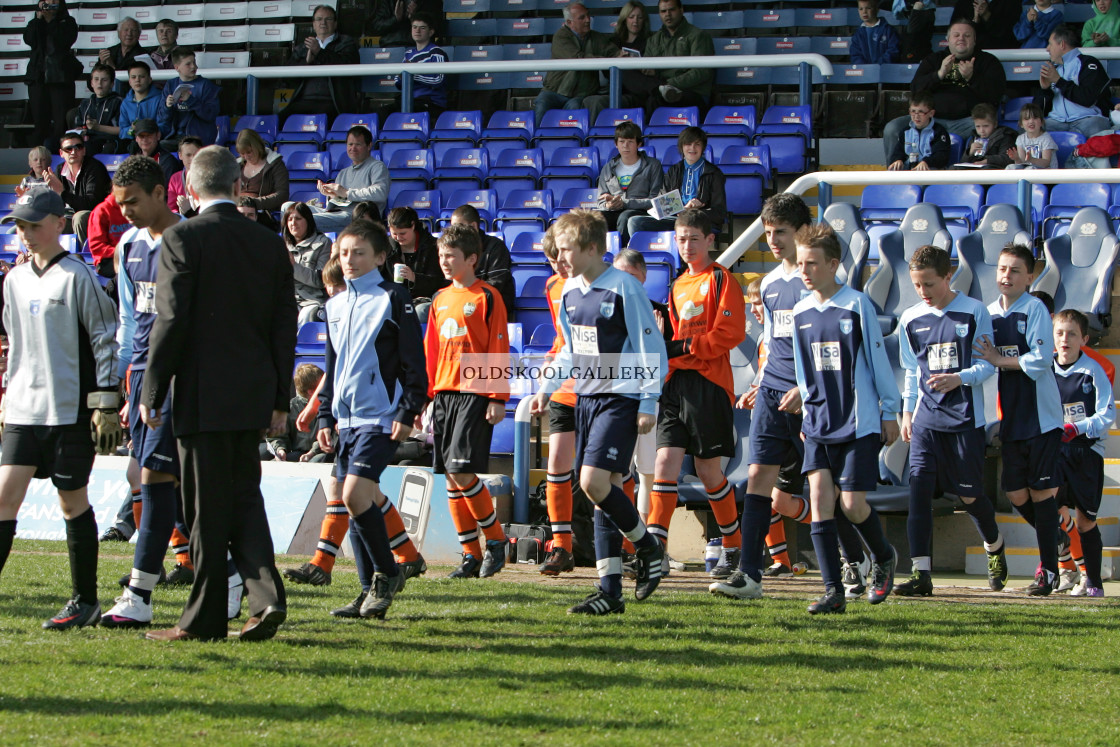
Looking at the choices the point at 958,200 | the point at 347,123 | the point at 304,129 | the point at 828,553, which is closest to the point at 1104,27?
the point at 958,200

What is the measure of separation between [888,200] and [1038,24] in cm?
390

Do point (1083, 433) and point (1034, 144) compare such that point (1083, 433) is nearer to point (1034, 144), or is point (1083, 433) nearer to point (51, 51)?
point (1034, 144)

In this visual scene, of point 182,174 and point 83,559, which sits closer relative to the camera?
point 83,559

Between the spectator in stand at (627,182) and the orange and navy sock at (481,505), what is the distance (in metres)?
4.62

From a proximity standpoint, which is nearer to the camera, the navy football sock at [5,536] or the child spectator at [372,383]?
the navy football sock at [5,536]

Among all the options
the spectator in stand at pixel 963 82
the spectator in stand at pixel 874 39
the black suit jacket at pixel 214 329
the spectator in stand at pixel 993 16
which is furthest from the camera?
the spectator in stand at pixel 874 39

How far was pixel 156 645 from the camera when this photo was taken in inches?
192

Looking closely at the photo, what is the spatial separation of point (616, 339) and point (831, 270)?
1151 millimetres

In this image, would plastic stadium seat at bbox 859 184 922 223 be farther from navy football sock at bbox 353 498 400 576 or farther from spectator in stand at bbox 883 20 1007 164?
navy football sock at bbox 353 498 400 576

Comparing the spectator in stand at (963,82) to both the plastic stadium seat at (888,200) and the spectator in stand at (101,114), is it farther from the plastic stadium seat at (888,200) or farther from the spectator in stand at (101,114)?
the spectator in stand at (101,114)

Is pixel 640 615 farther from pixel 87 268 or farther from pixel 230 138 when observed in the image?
pixel 230 138

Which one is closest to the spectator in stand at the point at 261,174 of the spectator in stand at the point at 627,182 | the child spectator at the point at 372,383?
the spectator in stand at the point at 627,182

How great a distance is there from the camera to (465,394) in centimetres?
748

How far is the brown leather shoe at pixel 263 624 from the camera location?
16.4 feet
